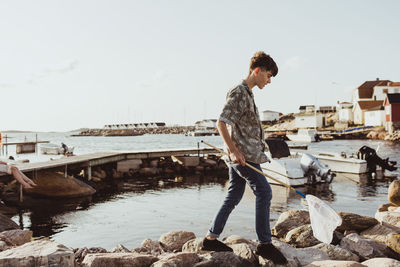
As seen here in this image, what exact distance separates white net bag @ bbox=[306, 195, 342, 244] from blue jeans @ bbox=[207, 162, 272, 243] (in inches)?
24.2

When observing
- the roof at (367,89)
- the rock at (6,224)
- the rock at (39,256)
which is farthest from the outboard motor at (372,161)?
the roof at (367,89)

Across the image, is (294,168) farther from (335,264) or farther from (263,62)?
(263,62)

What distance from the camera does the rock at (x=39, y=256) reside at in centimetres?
359

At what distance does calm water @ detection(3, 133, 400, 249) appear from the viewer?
9289mm

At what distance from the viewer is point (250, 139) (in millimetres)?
4082

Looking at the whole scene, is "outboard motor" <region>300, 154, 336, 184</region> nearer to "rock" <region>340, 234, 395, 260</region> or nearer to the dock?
the dock

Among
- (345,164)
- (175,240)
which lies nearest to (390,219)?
(175,240)

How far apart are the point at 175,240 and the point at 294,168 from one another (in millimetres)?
11008

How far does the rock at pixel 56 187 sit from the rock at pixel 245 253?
10798 millimetres

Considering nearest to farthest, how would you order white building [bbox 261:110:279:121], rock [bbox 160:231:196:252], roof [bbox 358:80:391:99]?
rock [bbox 160:231:196:252] → roof [bbox 358:80:391:99] → white building [bbox 261:110:279:121]

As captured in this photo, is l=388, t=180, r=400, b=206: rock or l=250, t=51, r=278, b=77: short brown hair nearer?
l=250, t=51, r=278, b=77: short brown hair

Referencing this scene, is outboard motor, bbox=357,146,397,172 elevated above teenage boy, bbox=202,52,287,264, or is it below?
below

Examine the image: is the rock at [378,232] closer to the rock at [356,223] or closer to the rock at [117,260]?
the rock at [356,223]

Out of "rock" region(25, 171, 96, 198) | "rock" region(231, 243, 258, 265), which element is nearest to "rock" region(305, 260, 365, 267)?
"rock" region(231, 243, 258, 265)
